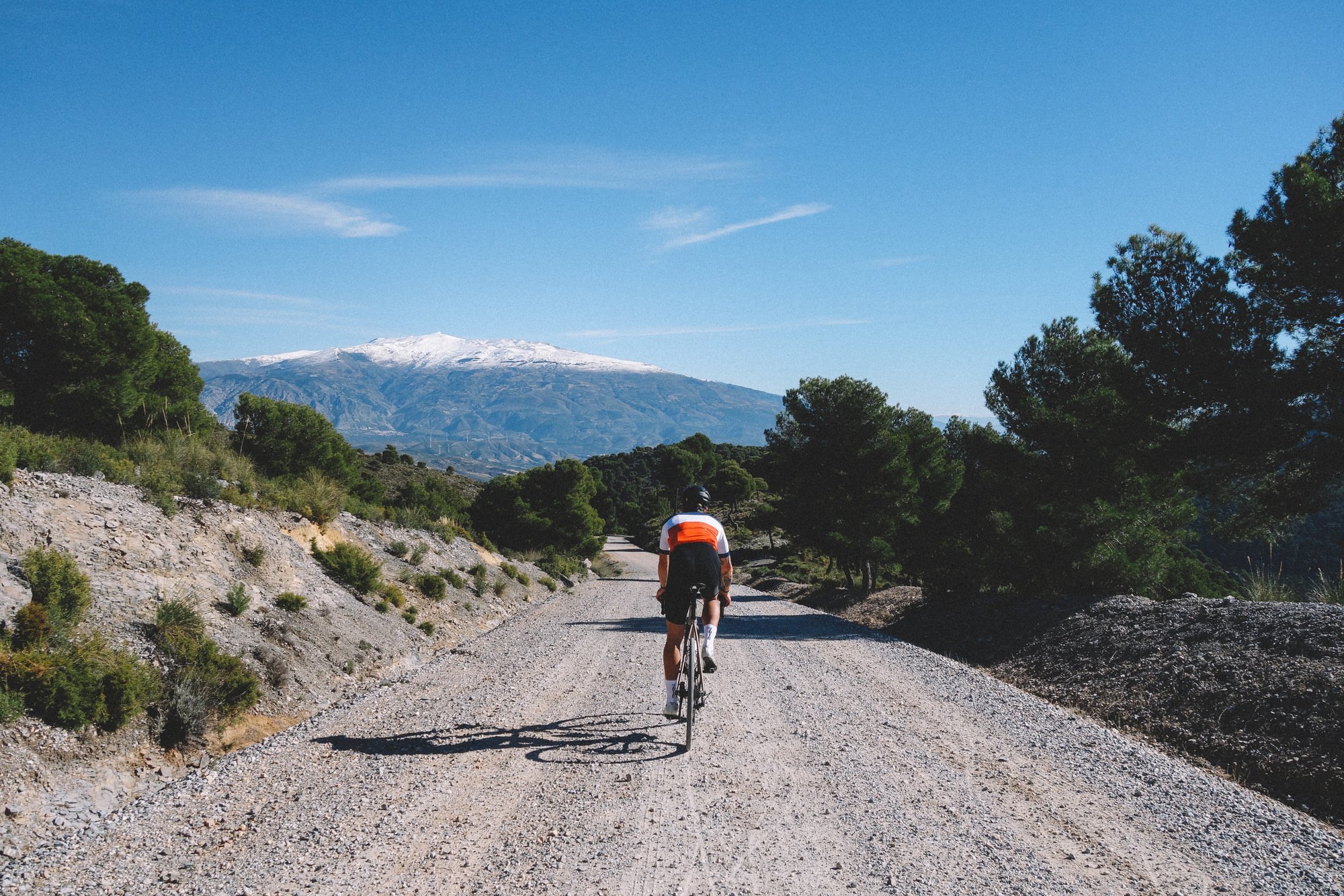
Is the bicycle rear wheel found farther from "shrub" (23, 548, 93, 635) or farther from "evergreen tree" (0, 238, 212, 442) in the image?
"evergreen tree" (0, 238, 212, 442)

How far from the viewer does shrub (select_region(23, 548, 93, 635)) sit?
237 inches

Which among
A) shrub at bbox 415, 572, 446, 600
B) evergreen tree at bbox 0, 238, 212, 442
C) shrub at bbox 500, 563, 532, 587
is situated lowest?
shrub at bbox 500, 563, 532, 587

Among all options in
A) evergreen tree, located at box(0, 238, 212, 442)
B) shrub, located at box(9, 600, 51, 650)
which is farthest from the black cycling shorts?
evergreen tree, located at box(0, 238, 212, 442)

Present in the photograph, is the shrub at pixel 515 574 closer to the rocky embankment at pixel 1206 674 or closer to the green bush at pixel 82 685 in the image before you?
the rocky embankment at pixel 1206 674

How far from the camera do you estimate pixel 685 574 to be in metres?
6.27

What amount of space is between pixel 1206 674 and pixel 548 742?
6960mm

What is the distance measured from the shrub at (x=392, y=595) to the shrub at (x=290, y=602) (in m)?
2.69

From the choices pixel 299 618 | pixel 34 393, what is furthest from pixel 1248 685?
pixel 34 393

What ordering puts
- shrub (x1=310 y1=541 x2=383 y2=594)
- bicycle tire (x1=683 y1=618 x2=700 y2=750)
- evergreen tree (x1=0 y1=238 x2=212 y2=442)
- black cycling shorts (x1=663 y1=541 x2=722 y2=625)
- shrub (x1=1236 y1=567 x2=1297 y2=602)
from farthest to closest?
1. evergreen tree (x1=0 y1=238 x2=212 y2=442)
2. shrub (x1=310 y1=541 x2=383 y2=594)
3. shrub (x1=1236 y1=567 x2=1297 y2=602)
4. black cycling shorts (x1=663 y1=541 x2=722 y2=625)
5. bicycle tire (x1=683 y1=618 x2=700 y2=750)

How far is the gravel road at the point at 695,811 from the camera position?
12.5ft

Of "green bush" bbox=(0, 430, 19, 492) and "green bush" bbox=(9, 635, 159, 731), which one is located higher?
"green bush" bbox=(0, 430, 19, 492)

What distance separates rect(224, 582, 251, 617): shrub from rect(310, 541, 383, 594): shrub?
305 cm

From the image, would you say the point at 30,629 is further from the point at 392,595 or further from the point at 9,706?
the point at 392,595

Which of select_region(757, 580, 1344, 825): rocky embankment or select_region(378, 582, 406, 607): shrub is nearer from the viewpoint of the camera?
select_region(757, 580, 1344, 825): rocky embankment
